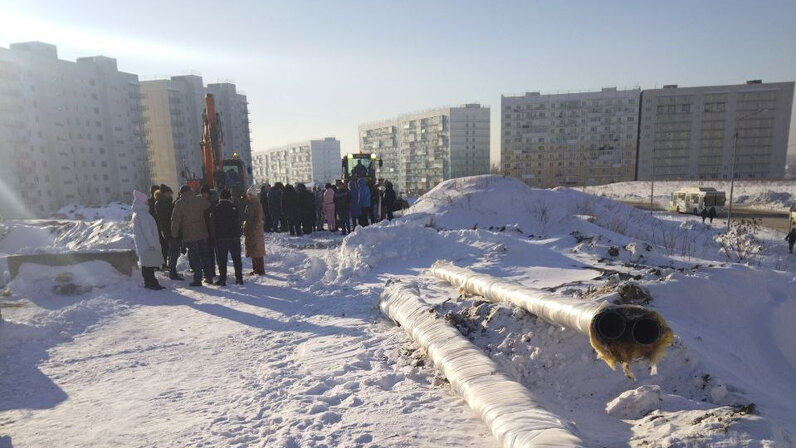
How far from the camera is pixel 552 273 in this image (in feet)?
20.1

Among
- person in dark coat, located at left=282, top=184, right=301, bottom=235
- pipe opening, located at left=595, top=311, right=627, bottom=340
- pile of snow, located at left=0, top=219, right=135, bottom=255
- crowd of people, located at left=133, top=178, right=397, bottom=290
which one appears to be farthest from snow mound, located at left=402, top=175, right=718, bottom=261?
pile of snow, located at left=0, top=219, right=135, bottom=255

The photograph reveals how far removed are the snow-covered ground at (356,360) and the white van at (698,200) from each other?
28.8 m

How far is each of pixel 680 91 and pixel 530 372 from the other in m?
83.3

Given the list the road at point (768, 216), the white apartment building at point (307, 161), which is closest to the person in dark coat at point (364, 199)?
the road at point (768, 216)

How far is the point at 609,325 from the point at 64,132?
2470 inches

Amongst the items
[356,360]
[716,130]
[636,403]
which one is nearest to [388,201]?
[356,360]

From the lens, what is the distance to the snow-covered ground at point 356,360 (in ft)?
9.24

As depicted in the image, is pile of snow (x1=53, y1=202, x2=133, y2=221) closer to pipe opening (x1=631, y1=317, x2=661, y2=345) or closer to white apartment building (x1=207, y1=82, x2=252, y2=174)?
pipe opening (x1=631, y1=317, x2=661, y2=345)

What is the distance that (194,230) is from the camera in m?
7.03

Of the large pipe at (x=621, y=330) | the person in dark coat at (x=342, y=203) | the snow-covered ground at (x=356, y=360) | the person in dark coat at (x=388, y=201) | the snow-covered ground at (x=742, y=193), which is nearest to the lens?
the large pipe at (x=621, y=330)

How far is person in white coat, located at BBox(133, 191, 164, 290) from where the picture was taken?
6.86 m

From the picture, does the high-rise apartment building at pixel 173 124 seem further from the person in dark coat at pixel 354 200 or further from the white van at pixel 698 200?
the white van at pixel 698 200

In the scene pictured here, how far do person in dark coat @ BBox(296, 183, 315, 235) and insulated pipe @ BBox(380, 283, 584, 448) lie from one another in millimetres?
8831

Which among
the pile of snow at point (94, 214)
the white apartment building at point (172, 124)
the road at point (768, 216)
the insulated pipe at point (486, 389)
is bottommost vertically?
the road at point (768, 216)
